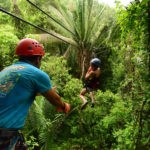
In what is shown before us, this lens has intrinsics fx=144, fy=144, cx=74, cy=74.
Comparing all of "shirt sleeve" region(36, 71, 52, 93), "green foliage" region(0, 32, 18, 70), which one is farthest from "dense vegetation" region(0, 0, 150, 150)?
"shirt sleeve" region(36, 71, 52, 93)

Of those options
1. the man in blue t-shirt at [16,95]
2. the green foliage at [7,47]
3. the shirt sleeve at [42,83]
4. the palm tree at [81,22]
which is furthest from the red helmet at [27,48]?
the palm tree at [81,22]

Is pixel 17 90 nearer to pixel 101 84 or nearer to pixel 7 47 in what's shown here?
pixel 7 47

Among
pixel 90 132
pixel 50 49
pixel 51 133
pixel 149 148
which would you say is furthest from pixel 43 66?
pixel 149 148

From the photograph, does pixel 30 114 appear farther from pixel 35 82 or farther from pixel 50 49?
pixel 50 49

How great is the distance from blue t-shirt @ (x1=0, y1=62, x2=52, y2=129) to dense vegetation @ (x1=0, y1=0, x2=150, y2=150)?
7.26 feet

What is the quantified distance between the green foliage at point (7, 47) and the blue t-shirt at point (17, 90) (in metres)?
4.20

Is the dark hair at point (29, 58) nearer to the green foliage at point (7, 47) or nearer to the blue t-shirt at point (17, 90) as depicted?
the blue t-shirt at point (17, 90)

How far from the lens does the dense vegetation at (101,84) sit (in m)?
3.16

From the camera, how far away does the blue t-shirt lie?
133 centimetres

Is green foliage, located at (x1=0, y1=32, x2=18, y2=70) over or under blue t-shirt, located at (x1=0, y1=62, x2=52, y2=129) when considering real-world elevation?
over

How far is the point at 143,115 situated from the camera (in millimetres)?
3242

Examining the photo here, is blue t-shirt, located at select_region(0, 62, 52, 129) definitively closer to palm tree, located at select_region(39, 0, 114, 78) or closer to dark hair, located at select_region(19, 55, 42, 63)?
dark hair, located at select_region(19, 55, 42, 63)

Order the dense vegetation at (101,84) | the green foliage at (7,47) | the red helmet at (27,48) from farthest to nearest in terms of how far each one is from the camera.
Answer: the green foliage at (7,47), the dense vegetation at (101,84), the red helmet at (27,48)

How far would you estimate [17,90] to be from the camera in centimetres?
138
